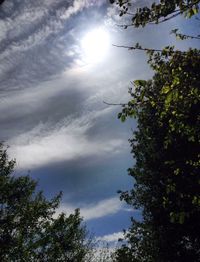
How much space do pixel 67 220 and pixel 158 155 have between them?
13.6m

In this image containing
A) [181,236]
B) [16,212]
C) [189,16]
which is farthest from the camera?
[16,212]

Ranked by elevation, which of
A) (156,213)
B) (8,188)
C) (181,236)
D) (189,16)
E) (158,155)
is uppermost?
(8,188)

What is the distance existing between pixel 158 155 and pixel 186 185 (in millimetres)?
3286

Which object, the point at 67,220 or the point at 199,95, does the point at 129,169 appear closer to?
the point at 67,220

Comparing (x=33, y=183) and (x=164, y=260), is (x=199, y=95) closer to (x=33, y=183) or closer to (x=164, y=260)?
(x=164, y=260)

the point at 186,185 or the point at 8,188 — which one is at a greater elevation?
the point at 8,188

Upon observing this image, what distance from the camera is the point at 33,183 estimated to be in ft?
103

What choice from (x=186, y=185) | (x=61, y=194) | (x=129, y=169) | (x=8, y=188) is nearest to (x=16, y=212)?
(x=8, y=188)

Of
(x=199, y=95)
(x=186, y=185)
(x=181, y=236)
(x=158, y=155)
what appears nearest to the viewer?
(x=199, y=95)

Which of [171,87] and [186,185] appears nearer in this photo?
[171,87]

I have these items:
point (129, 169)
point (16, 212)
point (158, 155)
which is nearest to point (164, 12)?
point (158, 155)

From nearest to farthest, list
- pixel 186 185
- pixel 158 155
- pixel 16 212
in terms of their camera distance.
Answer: pixel 186 185 → pixel 158 155 → pixel 16 212

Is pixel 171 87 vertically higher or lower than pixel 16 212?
lower

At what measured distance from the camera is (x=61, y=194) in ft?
107
